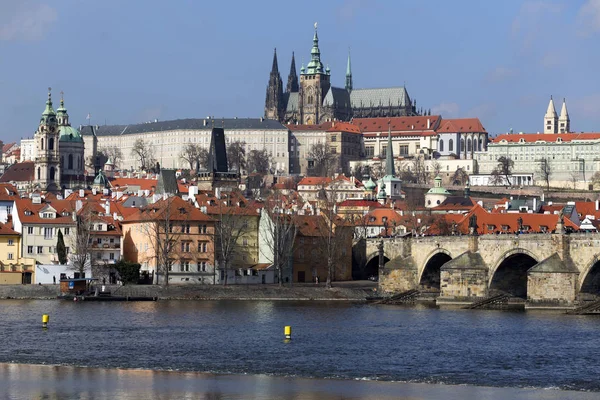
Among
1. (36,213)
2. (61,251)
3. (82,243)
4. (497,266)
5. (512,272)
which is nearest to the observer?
(497,266)

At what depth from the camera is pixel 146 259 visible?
83.8 m

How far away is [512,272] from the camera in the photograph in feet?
245

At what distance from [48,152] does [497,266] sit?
4895 inches

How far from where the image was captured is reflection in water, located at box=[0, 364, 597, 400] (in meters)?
39.1

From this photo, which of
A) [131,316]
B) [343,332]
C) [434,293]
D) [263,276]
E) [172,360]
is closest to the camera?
[172,360]

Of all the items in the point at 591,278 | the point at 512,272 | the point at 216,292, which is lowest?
the point at 216,292

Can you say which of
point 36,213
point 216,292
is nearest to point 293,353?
point 216,292

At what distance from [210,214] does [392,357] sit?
123ft

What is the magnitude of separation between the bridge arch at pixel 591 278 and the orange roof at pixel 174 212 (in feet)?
81.4

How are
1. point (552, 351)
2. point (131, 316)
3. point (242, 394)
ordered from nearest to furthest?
point (242, 394) < point (552, 351) < point (131, 316)

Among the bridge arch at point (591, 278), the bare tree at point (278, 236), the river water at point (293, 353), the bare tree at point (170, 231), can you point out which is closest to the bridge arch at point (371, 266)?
the bare tree at point (278, 236)

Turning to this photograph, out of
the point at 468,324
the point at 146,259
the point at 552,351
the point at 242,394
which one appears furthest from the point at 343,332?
the point at 146,259

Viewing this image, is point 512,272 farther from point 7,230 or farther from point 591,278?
point 7,230

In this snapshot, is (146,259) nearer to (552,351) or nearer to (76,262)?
(76,262)
